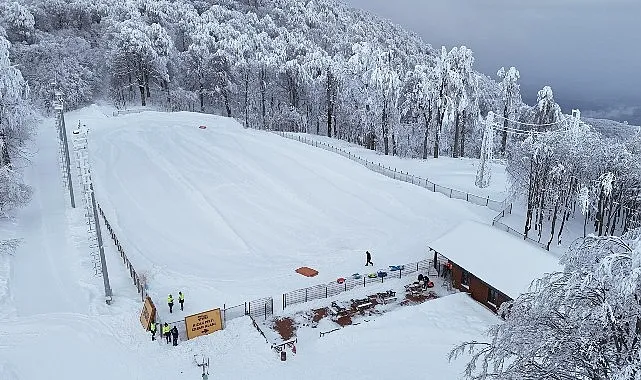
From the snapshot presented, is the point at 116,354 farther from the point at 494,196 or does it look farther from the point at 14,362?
the point at 494,196

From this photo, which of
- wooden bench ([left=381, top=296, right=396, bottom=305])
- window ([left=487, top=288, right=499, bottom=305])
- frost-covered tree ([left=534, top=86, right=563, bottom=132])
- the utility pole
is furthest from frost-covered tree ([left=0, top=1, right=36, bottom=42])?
window ([left=487, top=288, right=499, bottom=305])

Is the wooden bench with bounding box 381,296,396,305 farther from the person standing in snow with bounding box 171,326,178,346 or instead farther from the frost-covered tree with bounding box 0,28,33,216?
the frost-covered tree with bounding box 0,28,33,216

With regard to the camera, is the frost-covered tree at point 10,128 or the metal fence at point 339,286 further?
the frost-covered tree at point 10,128

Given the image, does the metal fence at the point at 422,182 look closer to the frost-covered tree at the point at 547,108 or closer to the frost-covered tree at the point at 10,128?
the frost-covered tree at the point at 547,108

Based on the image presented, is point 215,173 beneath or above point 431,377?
above

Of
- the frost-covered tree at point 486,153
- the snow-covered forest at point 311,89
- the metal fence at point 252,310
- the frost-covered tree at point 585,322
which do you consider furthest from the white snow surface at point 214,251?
the frost-covered tree at point 585,322

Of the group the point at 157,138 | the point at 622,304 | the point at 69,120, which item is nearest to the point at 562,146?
the point at 622,304

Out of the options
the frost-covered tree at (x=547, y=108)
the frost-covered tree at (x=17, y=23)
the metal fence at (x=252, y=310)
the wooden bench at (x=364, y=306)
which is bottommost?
the wooden bench at (x=364, y=306)
